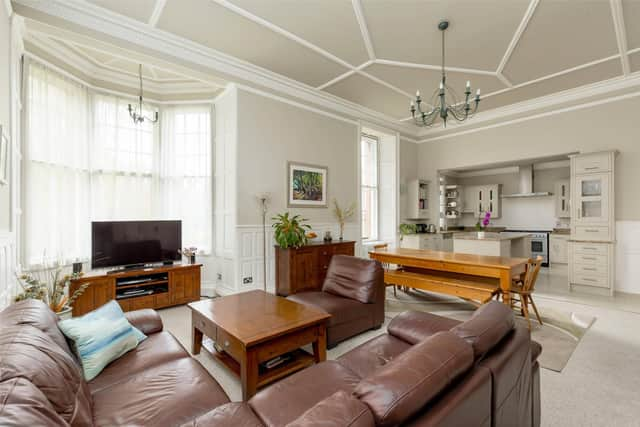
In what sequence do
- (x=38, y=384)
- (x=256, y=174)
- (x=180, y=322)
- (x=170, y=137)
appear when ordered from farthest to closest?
(x=170, y=137) < (x=256, y=174) < (x=180, y=322) < (x=38, y=384)

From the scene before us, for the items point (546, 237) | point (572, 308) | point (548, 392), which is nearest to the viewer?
point (548, 392)

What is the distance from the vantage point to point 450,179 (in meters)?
8.77

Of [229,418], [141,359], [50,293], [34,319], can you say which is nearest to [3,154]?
[50,293]

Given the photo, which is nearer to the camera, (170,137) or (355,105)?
(170,137)

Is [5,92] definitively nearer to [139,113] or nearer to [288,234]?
[139,113]

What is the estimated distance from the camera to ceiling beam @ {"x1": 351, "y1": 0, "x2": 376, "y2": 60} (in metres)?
3.10

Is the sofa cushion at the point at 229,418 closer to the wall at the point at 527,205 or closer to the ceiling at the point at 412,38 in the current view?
the ceiling at the point at 412,38

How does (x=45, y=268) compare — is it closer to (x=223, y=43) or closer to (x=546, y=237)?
(x=223, y=43)

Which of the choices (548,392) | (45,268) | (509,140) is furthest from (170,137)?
(509,140)

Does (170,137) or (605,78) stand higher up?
(605,78)

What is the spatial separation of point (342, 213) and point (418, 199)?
7.45 ft

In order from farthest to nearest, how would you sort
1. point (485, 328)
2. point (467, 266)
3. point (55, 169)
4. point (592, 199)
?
1. point (592, 199)
2. point (55, 169)
3. point (467, 266)
4. point (485, 328)

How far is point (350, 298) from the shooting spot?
10.4ft

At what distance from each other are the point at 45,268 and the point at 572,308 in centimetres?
698
